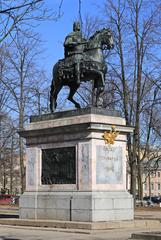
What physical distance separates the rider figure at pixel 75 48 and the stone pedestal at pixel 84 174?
204 centimetres

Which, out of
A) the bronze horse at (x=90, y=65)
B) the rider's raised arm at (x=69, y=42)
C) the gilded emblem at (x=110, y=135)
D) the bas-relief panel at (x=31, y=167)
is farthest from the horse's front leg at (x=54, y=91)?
the gilded emblem at (x=110, y=135)

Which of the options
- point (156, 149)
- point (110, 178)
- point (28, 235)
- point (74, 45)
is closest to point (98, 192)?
point (110, 178)

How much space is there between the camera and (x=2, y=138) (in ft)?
168

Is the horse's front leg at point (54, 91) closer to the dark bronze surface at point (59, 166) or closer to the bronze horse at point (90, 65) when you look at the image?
the bronze horse at point (90, 65)

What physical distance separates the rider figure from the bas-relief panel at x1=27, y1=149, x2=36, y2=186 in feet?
11.6

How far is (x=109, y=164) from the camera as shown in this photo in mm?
20609

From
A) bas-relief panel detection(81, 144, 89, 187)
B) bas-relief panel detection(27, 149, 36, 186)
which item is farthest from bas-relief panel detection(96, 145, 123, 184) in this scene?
bas-relief panel detection(27, 149, 36, 186)

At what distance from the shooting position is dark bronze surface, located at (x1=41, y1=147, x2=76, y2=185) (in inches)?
816

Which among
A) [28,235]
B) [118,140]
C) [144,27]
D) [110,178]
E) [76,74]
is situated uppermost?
[144,27]

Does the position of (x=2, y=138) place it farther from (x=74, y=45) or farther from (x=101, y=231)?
(x=101, y=231)

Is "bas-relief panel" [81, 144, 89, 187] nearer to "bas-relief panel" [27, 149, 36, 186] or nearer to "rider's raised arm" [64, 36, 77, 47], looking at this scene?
"bas-relief panel" [27, 149, 36, 186]

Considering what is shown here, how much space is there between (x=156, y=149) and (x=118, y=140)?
40.5 metres

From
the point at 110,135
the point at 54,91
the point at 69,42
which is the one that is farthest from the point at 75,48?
the point at 110,135

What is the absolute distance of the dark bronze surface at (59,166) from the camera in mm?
20734
